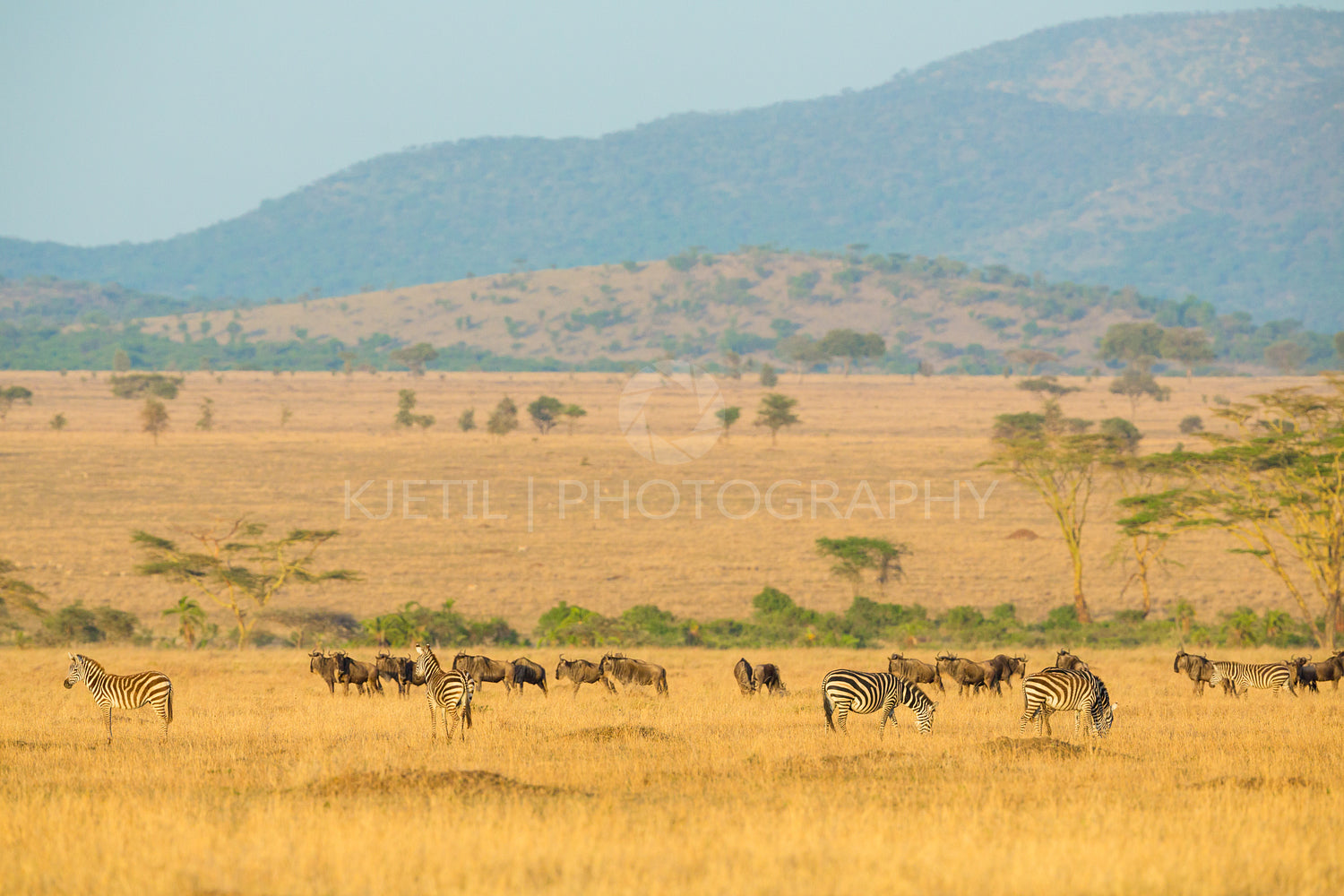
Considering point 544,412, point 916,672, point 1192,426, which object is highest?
point 544,412

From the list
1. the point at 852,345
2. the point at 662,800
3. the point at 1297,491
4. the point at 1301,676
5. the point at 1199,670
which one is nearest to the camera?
the point at 662,800

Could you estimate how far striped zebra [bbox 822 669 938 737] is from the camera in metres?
15.3

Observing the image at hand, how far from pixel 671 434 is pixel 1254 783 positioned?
244 feet

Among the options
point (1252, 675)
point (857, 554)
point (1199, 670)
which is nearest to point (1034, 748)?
point (1199, 670)

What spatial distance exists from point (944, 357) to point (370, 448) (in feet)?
430

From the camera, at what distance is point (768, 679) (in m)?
19.8

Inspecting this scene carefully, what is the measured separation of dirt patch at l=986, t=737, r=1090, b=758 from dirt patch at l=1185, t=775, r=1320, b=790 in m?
1.63

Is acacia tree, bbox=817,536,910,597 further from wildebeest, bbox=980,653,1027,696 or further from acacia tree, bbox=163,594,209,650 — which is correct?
acacia tree, bbox=163,594,209,650

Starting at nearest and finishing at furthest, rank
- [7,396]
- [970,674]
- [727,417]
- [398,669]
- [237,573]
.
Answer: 1. [970,674]
2. [398,669]
3. [237,573]
4. [727,417]
5. [7,396]

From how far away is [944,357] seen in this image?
614ft

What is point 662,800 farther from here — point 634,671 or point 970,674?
point 970,674

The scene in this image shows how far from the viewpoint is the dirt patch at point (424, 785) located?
1141 centimetres

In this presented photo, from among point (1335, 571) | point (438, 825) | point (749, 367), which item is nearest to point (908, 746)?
point (438, 825)

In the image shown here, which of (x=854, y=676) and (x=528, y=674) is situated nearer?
(x=854, y=676)
